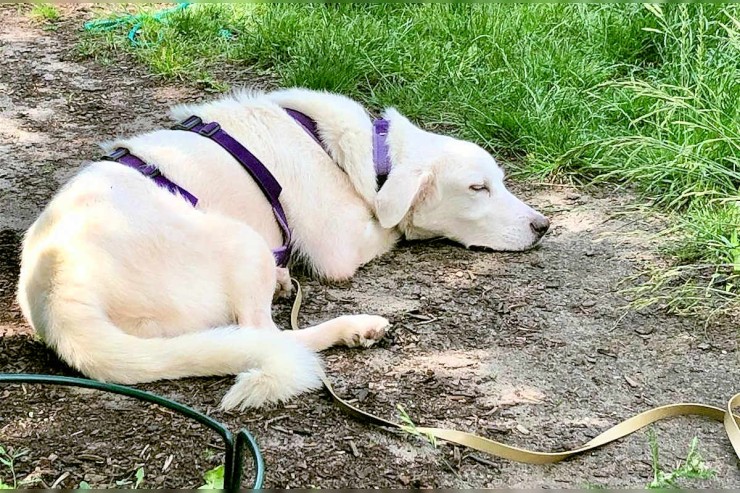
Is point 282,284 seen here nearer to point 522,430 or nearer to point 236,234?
point 236,234

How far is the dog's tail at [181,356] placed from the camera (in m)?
2.57

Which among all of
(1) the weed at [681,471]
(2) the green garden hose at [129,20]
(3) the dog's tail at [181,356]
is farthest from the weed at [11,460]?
(2) the green garden hose at [129,20]

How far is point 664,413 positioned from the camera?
264 cm

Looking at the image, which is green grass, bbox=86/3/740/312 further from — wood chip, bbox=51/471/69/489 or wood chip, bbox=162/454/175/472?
wood chip, bbox=51/471/69/489

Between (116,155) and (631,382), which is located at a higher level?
(116,155)

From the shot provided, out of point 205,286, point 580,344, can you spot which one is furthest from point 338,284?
point 580,344

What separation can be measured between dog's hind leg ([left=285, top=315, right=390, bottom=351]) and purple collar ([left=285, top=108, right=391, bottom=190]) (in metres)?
0.93

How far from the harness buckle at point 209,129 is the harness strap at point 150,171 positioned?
336mm

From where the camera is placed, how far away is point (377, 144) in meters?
3.87

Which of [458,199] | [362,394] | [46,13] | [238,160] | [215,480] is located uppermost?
[238,160]

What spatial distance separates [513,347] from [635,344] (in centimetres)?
46

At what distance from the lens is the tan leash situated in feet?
7.95

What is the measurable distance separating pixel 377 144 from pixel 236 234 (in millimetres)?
1030

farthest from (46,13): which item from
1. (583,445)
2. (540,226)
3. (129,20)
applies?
(583,445)
